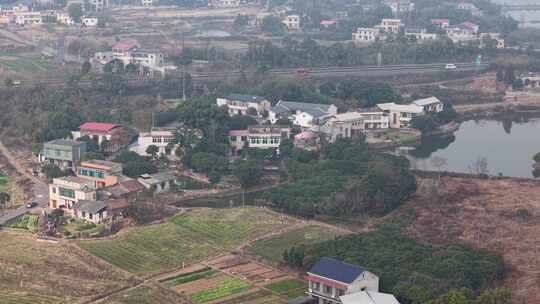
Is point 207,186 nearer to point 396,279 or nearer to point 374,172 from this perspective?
point 374,172

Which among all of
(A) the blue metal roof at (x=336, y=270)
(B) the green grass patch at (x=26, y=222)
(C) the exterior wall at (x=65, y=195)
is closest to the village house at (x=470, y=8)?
(C) the exterior wall at (x=65, y=195)

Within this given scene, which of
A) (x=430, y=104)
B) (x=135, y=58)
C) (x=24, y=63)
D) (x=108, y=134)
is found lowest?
(x=108, y=134)

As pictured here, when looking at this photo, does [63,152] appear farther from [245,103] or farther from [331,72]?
[331,72]

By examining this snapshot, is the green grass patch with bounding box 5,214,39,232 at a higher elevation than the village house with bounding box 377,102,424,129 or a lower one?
lower

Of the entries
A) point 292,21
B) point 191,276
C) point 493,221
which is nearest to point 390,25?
point 292,21

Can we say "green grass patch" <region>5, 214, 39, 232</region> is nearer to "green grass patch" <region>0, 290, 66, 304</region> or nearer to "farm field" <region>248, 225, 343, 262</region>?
"green grass patch" <region>0, 290, 66, 304</region>

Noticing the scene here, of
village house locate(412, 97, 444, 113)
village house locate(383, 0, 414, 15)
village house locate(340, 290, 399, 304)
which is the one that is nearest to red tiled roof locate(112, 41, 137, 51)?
village house locate(412, 97, 444, 113)
